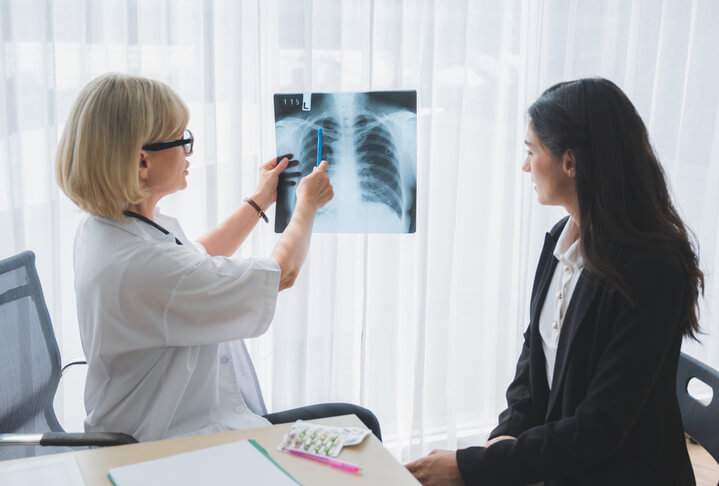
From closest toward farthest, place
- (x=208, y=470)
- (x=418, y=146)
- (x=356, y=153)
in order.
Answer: (x=208, y=470)
(x=356, y=153)
(x=418, y=146)

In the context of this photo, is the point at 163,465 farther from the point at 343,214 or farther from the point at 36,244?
the point at 36,244

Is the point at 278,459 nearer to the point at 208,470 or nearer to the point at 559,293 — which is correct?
the point at 208,470

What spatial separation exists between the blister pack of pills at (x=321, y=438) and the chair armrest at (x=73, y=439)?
363 millimetres

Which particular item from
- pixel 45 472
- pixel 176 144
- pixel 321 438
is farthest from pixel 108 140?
pixel 321 438

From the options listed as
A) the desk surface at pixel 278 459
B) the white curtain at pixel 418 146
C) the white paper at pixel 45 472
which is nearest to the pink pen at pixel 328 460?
the desk surface at pixel 278 459

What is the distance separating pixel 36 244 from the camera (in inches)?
72.6

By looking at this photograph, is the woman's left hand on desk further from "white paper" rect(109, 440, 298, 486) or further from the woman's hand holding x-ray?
the woman's hand holding x-ray

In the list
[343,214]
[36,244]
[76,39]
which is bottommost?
[36,244]

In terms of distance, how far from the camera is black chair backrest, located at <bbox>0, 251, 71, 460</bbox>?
4.42 feet

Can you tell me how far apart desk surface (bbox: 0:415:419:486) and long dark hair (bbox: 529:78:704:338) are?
1.85ft

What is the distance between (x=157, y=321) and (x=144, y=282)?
89 millimetres

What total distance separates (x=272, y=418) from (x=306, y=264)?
659 mm

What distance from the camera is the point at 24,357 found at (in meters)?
1.40

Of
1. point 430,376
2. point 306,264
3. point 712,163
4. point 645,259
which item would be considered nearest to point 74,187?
point 306,264
